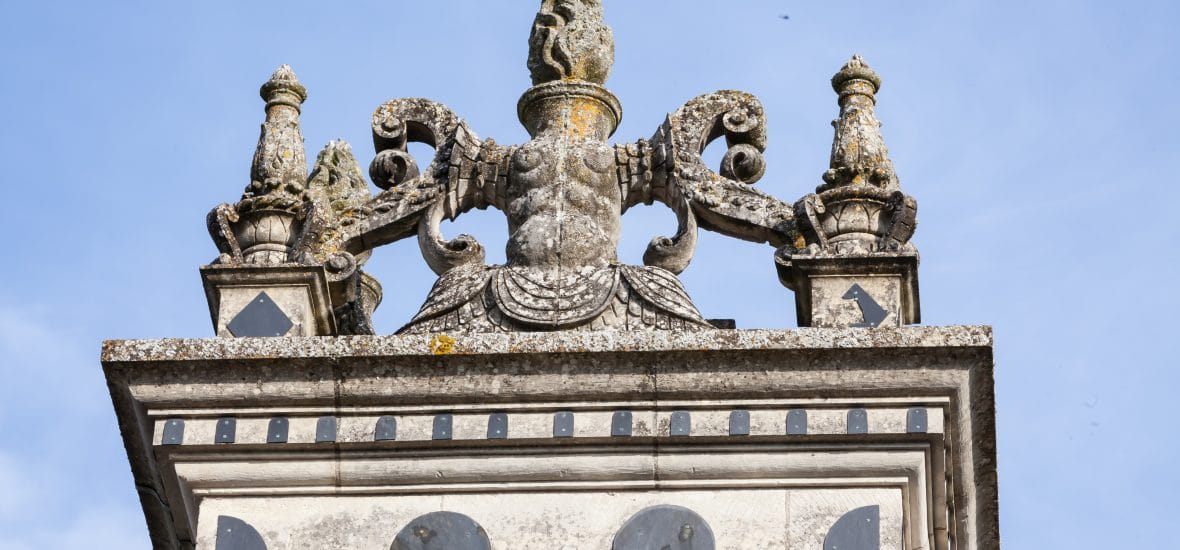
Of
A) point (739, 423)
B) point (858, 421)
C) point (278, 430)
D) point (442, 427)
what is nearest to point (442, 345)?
point (442, 427)

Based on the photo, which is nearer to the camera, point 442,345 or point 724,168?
point 442,345

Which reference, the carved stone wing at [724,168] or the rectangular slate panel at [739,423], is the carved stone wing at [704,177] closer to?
the carved stone wing at [724,168]

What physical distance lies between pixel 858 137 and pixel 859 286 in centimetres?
94

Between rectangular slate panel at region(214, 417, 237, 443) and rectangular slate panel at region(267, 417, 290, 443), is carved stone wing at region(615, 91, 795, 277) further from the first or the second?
rectangular slate panel at region(214, 417, 237, 443)

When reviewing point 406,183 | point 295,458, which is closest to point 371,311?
point 406,183

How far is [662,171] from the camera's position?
17.8m

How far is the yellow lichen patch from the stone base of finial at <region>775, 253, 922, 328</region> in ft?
5.81

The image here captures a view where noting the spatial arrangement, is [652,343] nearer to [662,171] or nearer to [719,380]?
[719,380]

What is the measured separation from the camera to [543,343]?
644 inches

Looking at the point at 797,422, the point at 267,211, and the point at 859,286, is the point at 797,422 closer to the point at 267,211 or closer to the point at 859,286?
the point at 859,286

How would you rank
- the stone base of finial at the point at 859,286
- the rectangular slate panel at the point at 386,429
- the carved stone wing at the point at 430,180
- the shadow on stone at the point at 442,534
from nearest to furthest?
the shadow on stone at the point at 442,534 → the rectangular slate panel at the point at 386,429 → the stone base of finial at the point at 859,286 → the carved stone wing at the point at 430,180

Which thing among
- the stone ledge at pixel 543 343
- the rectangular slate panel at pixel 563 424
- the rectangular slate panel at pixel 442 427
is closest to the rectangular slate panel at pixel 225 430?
the stone ledge at pixel 543 343

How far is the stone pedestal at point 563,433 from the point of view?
16.1 meters

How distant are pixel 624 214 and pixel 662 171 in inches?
11.6
